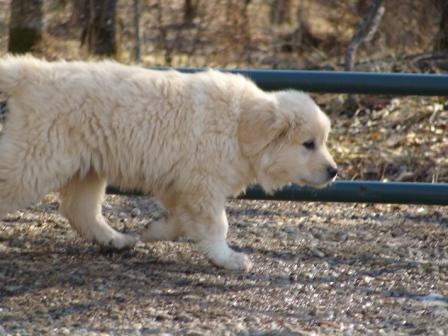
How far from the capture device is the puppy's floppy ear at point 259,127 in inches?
257

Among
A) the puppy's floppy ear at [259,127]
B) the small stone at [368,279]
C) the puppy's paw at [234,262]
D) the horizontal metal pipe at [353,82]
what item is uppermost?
the horizontal metal pipe at [353,82]

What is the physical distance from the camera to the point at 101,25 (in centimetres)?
1295

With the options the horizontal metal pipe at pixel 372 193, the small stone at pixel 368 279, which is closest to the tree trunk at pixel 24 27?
the horizontal metal pipe at pixel 372 193

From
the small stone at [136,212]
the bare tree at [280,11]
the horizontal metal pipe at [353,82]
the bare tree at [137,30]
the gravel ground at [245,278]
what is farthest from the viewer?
the bare tree at [280,11]

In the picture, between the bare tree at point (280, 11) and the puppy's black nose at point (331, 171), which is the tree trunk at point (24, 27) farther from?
the puppy's black nose at point (331, 171)

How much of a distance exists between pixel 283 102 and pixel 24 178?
1.65 meters

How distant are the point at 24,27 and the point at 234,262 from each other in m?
6.34

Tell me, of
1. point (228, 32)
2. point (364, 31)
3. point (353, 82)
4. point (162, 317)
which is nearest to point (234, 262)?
point (162, 317)

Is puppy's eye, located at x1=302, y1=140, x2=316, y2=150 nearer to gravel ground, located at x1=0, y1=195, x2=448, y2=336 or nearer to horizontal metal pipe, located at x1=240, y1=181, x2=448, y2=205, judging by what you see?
gravel ground, located at x1=0, y1=195, x2=448, y2=336

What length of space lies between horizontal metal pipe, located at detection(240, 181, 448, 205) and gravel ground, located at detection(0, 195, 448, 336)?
0.25 metres

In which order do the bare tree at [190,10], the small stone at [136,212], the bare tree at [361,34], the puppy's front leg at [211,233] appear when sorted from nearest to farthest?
the puppy's front leg at [211,233]
the small stone at [136,212]
the bare tree at [361,34]
the bare tree at [190,10]

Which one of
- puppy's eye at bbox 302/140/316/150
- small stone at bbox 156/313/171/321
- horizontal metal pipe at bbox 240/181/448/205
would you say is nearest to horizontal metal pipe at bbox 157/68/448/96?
horizontal metal pipe at bbox 240/181/448/205

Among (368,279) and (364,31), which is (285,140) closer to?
(368,279)

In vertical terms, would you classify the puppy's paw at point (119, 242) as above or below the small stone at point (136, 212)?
above
